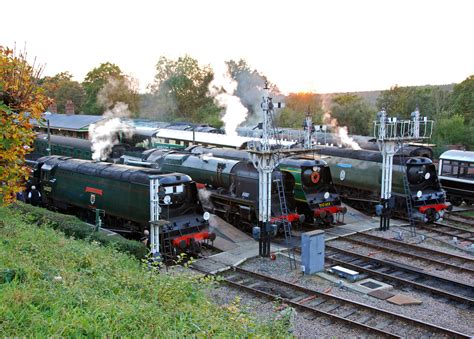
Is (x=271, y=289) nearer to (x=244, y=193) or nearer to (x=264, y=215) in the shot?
(x=264, y=215)

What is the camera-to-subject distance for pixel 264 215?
553 inches

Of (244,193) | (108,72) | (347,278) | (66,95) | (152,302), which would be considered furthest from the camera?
(66,95)

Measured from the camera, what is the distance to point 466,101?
1517 inches

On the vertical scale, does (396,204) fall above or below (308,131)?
below

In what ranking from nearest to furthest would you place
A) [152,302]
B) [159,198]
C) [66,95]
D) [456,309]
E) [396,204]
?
1. [152,302]
2. [456,309]
3. [159,198]
4. [396,204]
5. [66,95]

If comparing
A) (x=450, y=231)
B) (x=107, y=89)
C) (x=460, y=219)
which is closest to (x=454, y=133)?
(x=460, y=219)

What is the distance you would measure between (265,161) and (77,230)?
18.0ft

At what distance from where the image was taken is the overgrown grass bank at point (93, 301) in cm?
494

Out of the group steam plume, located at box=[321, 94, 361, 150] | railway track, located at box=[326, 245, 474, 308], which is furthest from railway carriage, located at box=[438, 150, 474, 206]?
railway track, located at box=[326, 245, 474, 308]

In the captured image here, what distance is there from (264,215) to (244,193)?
2.53 meters

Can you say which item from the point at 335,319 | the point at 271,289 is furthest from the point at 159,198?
the point at 335,319

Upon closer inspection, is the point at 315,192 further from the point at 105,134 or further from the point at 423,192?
the point at 105,134

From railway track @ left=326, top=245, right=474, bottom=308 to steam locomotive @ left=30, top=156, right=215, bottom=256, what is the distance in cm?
404

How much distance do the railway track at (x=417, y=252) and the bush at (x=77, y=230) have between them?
7.61 m
